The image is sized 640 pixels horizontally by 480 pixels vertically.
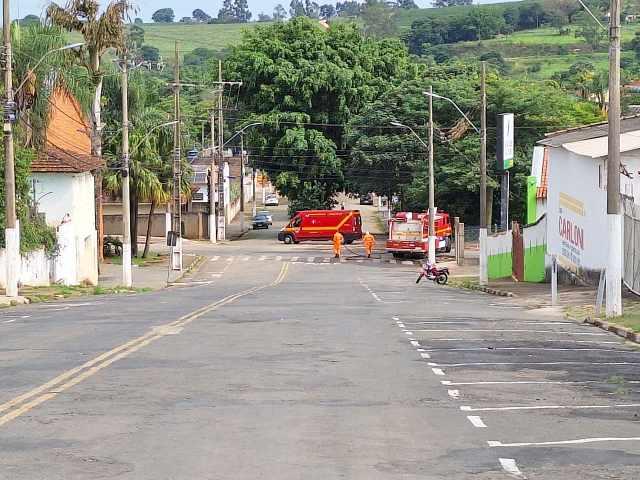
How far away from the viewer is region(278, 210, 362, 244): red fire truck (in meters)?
86.1

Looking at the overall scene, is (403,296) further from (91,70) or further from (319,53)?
(319,53)

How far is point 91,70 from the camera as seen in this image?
53406 mm

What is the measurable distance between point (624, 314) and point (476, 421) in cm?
1429

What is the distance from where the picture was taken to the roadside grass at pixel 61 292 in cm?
3738

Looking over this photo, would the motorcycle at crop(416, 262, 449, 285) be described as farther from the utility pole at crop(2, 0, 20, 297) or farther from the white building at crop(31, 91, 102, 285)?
the utility pole at crop(2, 0, 20, 297)

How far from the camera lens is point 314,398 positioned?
43.5 feet

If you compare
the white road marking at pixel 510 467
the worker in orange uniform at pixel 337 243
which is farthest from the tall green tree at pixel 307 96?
the white road marking at pixel 510 467

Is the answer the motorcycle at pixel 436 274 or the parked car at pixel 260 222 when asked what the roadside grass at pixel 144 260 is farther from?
the parked car at pixel 260 222

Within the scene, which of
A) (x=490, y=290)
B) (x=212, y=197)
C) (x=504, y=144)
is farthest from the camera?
(x=212, y=197)

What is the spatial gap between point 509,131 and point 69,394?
46863 millimetres

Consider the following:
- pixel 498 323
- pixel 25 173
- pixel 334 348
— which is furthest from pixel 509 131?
pixel 334 348

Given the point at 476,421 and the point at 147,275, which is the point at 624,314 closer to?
the point at 476,421

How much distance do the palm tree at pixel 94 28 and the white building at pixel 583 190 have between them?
2060 centimetres

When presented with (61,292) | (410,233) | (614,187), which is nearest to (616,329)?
(614,187)
